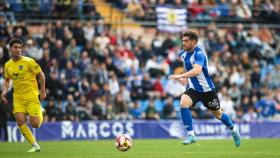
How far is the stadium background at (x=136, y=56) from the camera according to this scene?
2658 cm

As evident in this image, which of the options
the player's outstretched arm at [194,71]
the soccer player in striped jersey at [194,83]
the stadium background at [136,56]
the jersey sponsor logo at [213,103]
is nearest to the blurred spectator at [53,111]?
the stadium background at [136,56]

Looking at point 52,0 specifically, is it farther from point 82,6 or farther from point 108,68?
point 108,68

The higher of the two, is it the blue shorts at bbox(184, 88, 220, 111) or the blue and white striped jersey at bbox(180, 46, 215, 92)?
the blue and white striped jersey at bbox(180, 46, 215, 92)

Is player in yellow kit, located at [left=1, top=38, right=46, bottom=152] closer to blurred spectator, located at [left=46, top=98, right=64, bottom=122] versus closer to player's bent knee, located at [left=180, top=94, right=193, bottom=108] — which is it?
player's bent knee, located at [left=180, top=94, right=193, bottom=108]

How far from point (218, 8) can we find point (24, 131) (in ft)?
59.5

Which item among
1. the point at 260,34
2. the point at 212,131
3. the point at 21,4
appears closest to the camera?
the point at 212,131

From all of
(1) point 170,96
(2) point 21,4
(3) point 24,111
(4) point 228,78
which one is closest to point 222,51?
(4) point 228,78

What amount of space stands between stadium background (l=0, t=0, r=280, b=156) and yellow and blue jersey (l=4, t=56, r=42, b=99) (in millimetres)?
7053

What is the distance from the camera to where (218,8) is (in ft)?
108

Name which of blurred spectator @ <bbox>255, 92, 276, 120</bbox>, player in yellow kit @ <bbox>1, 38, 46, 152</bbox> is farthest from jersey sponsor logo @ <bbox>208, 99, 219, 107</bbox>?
blurred spectator @ <bbox>255, 92, 276, 120</bbox>

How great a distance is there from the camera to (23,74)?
53.6 feet

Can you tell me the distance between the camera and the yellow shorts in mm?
16375

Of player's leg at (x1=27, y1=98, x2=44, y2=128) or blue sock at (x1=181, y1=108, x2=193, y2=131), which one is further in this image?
player's leg at (x1=27, y1=98, x2=44, y2=128)

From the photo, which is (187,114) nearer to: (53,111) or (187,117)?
(187,117)
